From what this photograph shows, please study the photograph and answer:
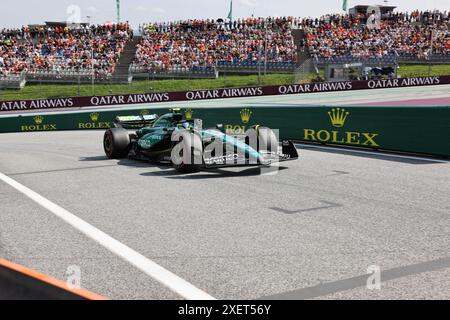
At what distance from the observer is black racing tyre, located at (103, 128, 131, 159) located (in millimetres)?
13391

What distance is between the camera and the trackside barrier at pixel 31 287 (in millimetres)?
3152

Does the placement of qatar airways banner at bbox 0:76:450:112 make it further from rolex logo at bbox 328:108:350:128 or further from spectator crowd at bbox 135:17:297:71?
rolex logo at bbox 328:108:350:128

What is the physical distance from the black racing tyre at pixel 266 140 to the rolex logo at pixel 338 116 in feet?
13.4

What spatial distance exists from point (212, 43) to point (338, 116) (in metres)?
33.3

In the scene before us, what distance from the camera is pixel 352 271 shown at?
4922 mm

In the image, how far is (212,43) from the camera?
155ft

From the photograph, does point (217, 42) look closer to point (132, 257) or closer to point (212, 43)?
point (212, 43)

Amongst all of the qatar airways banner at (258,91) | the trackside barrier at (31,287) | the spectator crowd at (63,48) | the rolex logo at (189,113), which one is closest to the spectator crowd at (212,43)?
the spectator crowd at (63,48)

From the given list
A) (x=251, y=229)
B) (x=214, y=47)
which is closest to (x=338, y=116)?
(x=251, y=229)

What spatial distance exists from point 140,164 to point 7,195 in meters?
4.05

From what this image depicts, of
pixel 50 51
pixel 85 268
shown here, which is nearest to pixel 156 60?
pixel 50 51

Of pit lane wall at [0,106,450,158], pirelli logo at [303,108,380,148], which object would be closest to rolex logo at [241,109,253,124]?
pit lane wall at [0,106,450,158]
